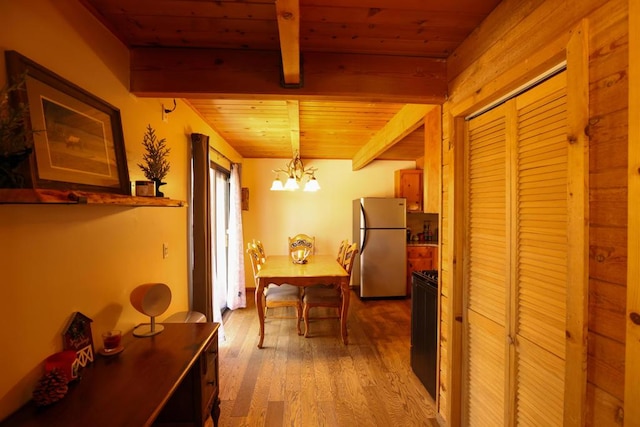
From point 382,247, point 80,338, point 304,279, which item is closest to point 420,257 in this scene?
point 382,247

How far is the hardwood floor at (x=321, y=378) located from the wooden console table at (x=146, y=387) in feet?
2.03

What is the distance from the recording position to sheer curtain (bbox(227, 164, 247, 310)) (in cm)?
404

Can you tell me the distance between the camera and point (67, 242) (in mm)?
1145

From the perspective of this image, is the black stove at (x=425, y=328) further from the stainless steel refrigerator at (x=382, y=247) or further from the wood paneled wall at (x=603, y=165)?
the stainless steel refrigerator at (x=382, y=247)

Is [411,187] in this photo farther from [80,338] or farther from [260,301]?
[80,338]

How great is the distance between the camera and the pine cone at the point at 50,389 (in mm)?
962

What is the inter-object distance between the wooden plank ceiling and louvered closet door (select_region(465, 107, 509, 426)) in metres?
0.49

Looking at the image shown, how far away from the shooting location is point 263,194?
16.1 ft

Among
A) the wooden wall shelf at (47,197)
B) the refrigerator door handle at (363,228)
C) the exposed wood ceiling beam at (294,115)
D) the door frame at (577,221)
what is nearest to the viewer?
the wooden wall shelf at (47,197)

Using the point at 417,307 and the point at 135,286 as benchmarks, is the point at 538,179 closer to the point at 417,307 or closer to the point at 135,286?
the point at 417,307

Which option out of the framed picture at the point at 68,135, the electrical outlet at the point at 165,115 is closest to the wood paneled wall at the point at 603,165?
the framed picture at the point at 68,135

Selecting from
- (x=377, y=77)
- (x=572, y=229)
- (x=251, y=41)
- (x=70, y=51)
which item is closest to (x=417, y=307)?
(x=572, y=229)

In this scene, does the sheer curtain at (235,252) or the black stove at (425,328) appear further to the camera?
the sheer curtain at (235,252)

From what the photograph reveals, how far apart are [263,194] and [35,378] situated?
4014 mm
